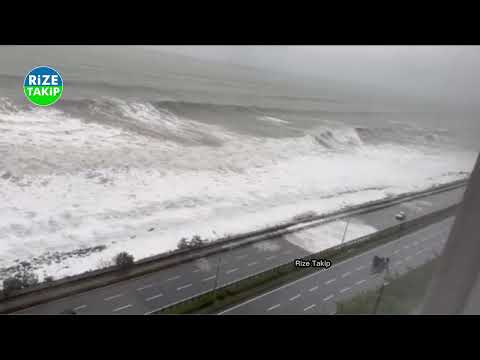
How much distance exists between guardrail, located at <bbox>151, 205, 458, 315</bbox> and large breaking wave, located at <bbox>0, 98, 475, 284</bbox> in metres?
0.71

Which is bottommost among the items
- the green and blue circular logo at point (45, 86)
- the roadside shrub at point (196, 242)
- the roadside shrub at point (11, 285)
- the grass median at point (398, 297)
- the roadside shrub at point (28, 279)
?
the roadside shrub at point (28, 279)

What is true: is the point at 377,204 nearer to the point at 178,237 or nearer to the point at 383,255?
the point at 383,255

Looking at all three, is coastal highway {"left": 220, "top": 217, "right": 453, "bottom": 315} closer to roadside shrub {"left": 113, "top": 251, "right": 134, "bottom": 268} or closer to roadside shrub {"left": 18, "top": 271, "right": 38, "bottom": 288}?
roadside shrub {"left": 113, "top": 251, "right": 134, "bottom": 268}

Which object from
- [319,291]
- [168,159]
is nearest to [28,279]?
[319,291]

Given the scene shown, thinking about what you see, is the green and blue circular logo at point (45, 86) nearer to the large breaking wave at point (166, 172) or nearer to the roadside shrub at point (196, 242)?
the large breaking wave at point (166, 172)

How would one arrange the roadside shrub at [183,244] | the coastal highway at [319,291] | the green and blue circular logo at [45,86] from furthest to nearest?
the roadside shrub at [183,244] → the coastal highway at [319,291] → the green and blue circular logo at [45,86]

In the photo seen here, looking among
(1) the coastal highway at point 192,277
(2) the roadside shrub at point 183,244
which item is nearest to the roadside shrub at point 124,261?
(1) the coastal highway at point 192,277

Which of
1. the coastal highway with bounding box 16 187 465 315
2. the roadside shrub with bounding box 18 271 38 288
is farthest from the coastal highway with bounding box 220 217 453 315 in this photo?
the roadside shrub with bounding box 18 271 38 288

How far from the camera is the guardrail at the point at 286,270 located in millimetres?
2521

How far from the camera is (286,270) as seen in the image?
118 inches

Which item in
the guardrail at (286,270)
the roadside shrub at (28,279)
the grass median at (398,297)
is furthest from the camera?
the roadside shrub at (28,279)

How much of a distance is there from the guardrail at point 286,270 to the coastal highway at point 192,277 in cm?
15

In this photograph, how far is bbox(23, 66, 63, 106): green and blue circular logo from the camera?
142 cm
